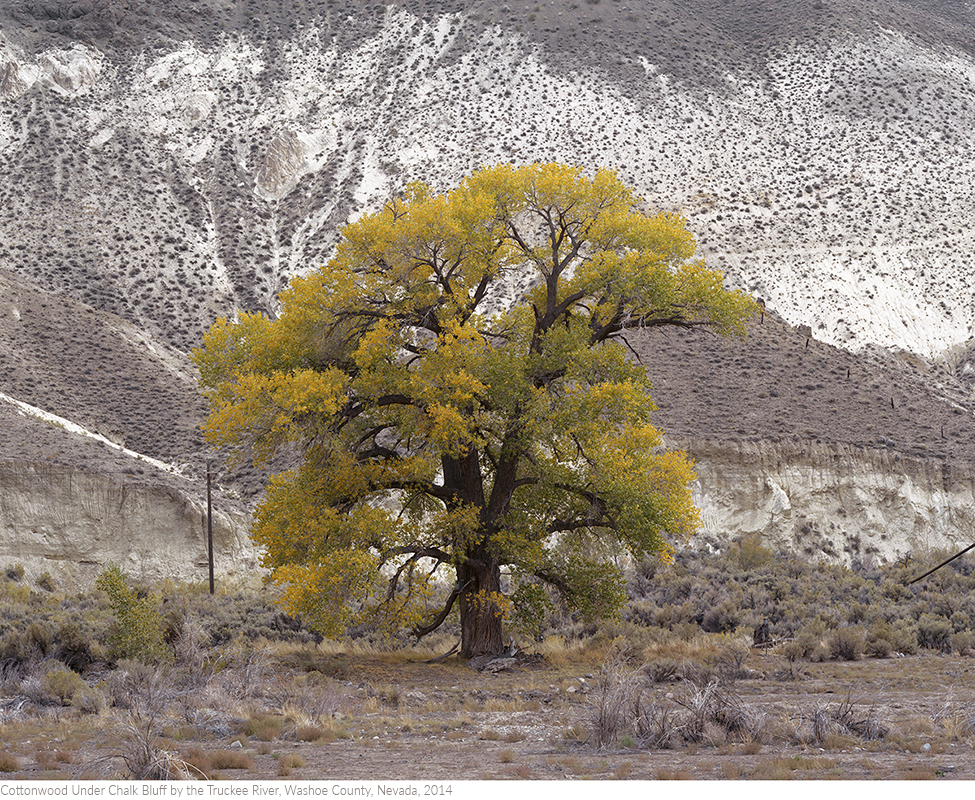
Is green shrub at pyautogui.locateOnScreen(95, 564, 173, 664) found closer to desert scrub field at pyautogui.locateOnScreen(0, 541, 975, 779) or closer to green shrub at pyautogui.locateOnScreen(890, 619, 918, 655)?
desert scrub field at pyautogui.locateOnScreen(0, 541, 975, 779)

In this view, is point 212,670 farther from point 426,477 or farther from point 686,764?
point 686,764

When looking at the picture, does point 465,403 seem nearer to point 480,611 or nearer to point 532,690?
point 480,611

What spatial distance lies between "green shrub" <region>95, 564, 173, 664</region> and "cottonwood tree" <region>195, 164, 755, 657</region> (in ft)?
8.18

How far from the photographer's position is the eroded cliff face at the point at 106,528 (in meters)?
32.3

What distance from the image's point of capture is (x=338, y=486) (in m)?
18.4

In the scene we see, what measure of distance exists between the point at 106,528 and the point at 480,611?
18.8m

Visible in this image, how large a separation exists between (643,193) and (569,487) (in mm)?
39339

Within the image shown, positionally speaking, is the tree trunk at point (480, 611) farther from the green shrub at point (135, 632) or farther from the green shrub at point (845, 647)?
the green shrub at point (845, 647)

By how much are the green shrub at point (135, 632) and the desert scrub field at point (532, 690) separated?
47 mm

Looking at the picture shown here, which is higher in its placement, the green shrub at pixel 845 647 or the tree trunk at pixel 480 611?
the tree trunk at pixel 480 611

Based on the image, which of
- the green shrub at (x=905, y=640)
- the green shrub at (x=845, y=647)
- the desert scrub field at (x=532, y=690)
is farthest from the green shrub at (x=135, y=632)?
the green shrub at (x=905, y=640)

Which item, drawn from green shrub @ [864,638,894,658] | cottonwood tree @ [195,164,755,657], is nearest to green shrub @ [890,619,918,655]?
green shrub @ [864,638,894,658]

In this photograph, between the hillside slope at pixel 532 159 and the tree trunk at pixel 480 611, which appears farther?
the hillside slope at pixel 532 159

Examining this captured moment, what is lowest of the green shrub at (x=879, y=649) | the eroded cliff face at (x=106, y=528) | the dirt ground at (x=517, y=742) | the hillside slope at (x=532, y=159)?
the green shrub at (x=879, y=649)
